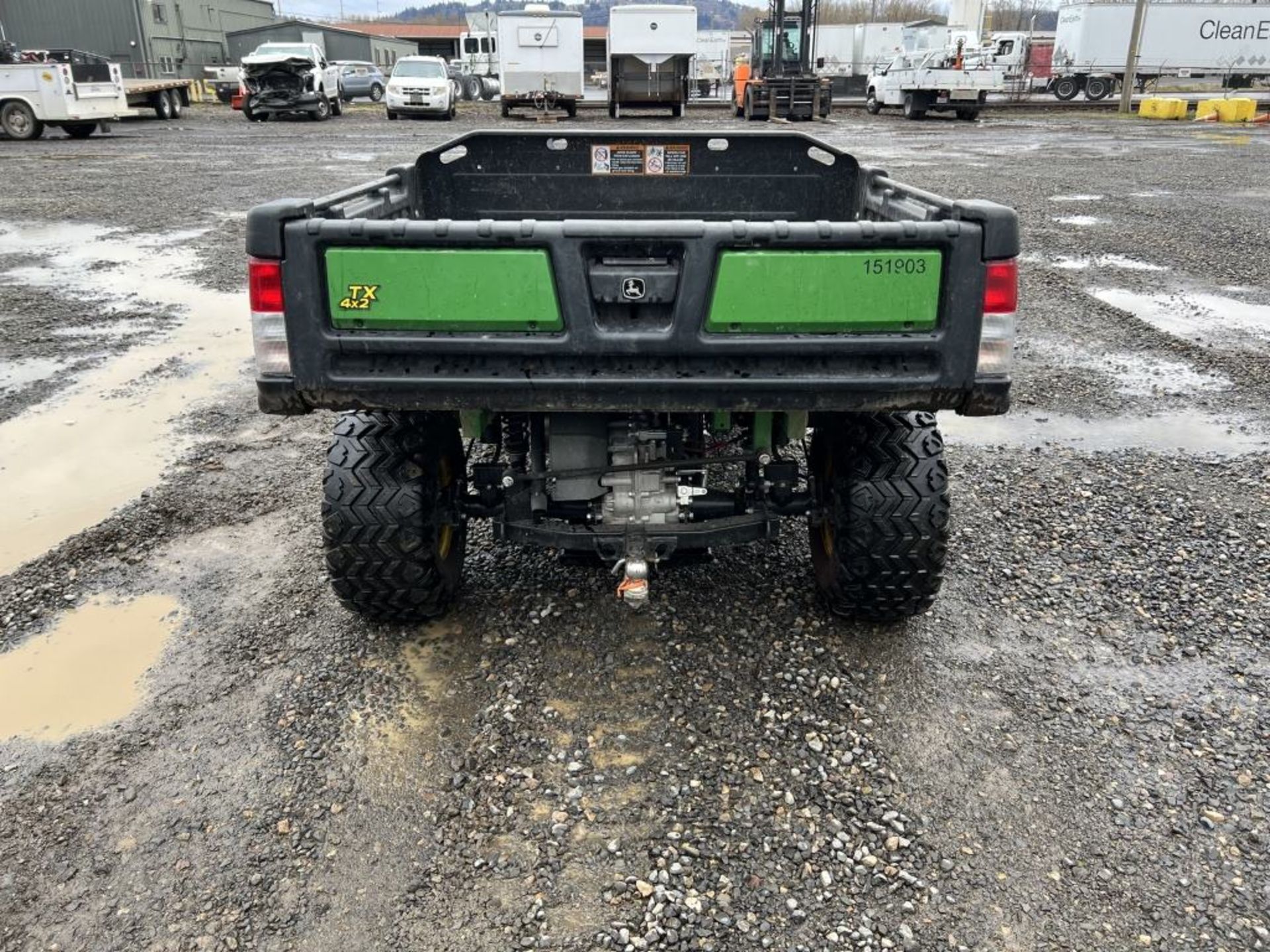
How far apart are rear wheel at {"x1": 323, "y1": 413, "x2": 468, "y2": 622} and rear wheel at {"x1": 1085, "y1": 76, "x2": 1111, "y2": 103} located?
1758 inches

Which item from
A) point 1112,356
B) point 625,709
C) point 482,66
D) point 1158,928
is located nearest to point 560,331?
point 625,709

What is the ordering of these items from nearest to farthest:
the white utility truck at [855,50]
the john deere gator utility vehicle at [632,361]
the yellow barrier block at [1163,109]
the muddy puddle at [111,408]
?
the john deere gator utility vehicle at [632,361]
the muddy puddle at [111,408]
the yellow barrier block at [1163,109]
the white utility truck at [855,50]

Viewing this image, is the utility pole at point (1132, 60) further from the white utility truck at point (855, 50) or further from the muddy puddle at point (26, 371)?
the muddy puddle at point (26, 371)

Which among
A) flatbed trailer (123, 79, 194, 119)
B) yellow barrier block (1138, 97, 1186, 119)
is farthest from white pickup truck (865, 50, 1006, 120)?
flatbed trailer (123, 79, 194, 119)

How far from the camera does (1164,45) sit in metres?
40.5

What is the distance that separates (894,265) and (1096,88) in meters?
44.8

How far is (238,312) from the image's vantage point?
802cm

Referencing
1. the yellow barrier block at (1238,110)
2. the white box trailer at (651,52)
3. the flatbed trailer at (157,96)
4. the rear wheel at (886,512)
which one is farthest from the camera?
the yellow barrier block at (1238,110)

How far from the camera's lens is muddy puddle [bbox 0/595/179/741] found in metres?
3.16

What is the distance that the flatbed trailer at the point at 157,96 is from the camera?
Answer: 27766mm

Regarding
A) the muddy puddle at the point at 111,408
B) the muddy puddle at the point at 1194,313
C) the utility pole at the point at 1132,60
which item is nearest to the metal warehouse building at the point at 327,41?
the utility pole at the point at 1132,60

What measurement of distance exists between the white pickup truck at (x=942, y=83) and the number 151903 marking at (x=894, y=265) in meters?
30.7

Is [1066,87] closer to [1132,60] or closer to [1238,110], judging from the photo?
[1132,60]

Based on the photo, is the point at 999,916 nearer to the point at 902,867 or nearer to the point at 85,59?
the point at 902,867
